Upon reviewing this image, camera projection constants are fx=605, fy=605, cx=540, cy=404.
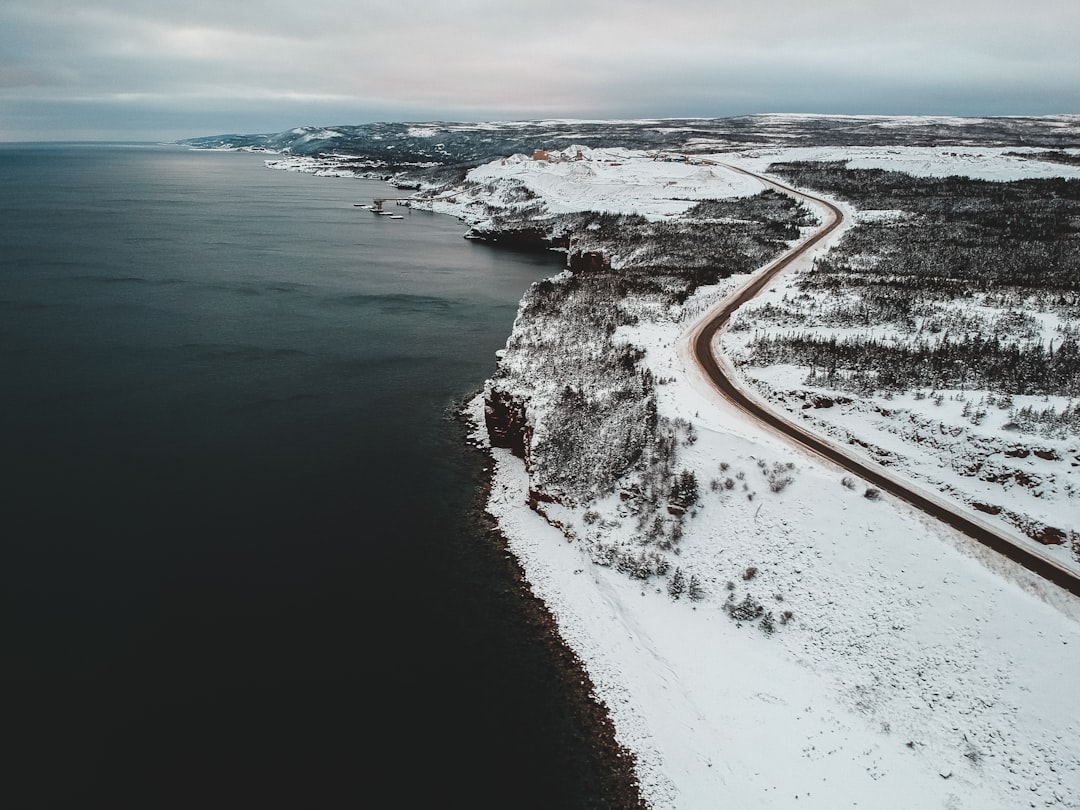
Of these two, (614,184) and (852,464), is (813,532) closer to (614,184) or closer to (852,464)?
(852,464)

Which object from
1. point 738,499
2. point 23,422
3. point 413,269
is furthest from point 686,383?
point 413,269

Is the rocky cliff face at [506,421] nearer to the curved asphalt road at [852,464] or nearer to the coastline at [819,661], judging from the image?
the coastline at [819,661]

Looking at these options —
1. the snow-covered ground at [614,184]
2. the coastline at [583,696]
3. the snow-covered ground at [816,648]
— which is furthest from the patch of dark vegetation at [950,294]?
the snow-covered ground at [614,184]

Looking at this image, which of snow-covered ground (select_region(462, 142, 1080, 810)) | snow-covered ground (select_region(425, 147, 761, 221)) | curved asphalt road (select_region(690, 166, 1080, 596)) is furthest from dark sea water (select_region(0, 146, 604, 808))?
snow-covered ground (select_region(425, 147, 761, 221))

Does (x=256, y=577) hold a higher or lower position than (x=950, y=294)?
lower

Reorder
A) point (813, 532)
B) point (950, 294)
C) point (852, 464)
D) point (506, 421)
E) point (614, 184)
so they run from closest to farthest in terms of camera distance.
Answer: point (813, 532), point (852, 464), point (506, 421), point (950, 294), point (614, 184)

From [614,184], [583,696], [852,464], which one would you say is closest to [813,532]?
[852,464]

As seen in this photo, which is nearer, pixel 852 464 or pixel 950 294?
pixel 852 464
